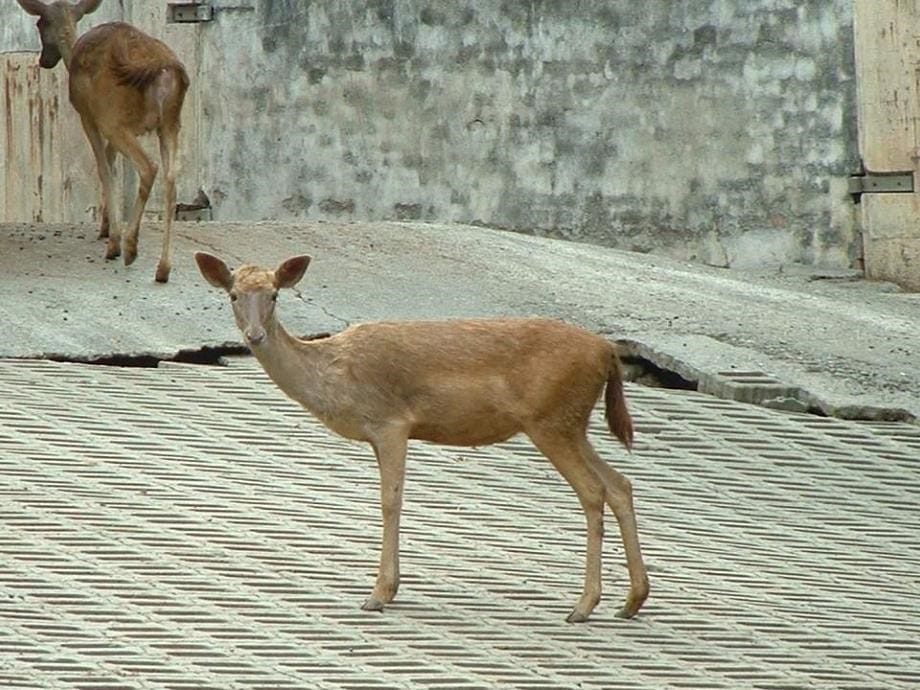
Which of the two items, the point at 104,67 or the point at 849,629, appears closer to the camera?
the point at 849,629

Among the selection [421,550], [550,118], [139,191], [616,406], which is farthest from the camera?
[550,118]

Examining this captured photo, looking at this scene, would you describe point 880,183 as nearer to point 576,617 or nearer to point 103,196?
point 103,196

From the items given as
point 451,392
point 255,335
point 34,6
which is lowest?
point 451,392

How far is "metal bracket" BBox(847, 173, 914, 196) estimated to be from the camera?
16734 millimetres

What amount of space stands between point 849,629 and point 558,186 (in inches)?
378

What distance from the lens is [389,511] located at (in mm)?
8438

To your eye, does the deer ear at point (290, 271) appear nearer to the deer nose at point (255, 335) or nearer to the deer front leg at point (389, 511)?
the deer nose at point (255, 335)

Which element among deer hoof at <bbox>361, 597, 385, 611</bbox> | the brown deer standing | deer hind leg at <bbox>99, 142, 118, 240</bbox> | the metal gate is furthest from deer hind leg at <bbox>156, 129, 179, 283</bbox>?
the metal gate

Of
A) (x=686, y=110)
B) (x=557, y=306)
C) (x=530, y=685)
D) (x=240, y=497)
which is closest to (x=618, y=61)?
(x=686, y=110)

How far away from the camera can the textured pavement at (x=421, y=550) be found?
24.7ft

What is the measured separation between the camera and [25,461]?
394 inches

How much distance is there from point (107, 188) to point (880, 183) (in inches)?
233

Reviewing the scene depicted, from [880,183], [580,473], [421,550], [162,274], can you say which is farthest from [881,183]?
[580,473]

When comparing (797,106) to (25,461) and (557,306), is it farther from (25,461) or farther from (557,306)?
(25,461)
